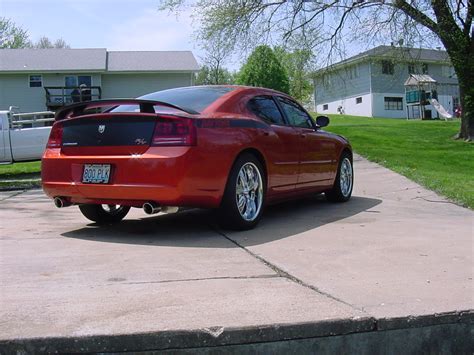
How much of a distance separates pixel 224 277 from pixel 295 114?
360 centimetres

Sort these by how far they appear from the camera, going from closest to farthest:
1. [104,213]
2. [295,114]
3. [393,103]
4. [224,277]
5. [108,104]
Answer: [224,277] < [108,104] < [104,213] < [295,114] < [393,103]

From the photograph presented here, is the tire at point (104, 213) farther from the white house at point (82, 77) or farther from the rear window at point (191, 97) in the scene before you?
the white house at point (82, 77)

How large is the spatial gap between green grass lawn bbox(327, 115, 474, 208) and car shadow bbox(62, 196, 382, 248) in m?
2.28

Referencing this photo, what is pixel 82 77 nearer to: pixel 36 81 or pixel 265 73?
pixel 36 81

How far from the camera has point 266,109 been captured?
6.21m

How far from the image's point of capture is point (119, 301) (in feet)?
10.1

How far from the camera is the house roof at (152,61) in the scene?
34625 millimetres

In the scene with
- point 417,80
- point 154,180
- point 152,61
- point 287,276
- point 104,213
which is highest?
point 152,61

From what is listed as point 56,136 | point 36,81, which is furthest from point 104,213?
point 36,81

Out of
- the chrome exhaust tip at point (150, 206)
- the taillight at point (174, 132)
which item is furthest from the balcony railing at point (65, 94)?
the chrome exhaust tip at point (150, 206)

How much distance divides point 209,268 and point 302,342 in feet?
4.44

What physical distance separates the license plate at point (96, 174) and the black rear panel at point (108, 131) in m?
0.21

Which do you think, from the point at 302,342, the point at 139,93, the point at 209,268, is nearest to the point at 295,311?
the point at 302,342

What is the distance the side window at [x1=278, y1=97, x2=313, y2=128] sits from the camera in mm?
6641
